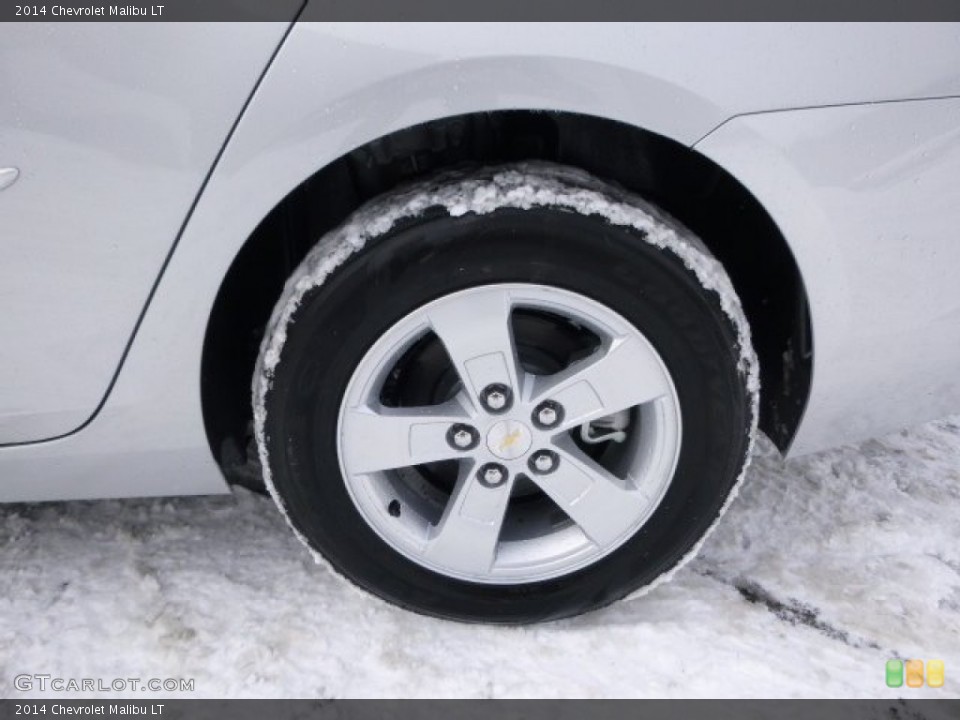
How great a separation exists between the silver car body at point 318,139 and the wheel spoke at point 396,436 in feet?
1.02

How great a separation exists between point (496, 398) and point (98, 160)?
0.76 metres

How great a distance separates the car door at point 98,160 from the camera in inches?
56.3

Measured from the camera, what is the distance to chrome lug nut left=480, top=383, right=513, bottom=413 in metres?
1.70

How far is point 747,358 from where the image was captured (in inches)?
67.4

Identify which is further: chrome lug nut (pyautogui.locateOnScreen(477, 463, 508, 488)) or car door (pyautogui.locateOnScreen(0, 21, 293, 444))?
chrome lug nut (pyautogui.locateOnScreen(477, 463, 508, 488))

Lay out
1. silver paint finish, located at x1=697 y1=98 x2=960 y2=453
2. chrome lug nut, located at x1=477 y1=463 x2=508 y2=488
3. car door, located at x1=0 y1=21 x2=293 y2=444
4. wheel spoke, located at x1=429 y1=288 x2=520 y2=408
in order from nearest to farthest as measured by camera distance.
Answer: car door, located at x1=0 y1=21 x2=293 y2=444, silver paint finish, located at x1=697 y1=98 x2=960 y2=453, wheel spoke, located at x1=429 y1=288 x2=520 y2=408, chrome lug nut, located at x1=477 y1=463 x2=508 y2=488

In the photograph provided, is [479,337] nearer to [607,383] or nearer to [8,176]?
[607,383]

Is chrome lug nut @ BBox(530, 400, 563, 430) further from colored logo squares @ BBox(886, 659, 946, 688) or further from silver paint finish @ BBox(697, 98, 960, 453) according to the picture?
colored logo squares @ BBox(886, 659, 946, 688)

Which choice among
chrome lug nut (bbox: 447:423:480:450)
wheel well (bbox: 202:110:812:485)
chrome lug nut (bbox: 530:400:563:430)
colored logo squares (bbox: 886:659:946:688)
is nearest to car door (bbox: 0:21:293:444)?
wheel well (bbox: 202:110:812:485)

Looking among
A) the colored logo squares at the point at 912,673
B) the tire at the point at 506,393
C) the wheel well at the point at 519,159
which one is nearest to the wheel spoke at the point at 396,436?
the tire at the point at 506,393

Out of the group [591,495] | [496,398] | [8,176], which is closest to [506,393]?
[496,398]

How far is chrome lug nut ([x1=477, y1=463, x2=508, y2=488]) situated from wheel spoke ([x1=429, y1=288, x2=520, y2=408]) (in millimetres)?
145
